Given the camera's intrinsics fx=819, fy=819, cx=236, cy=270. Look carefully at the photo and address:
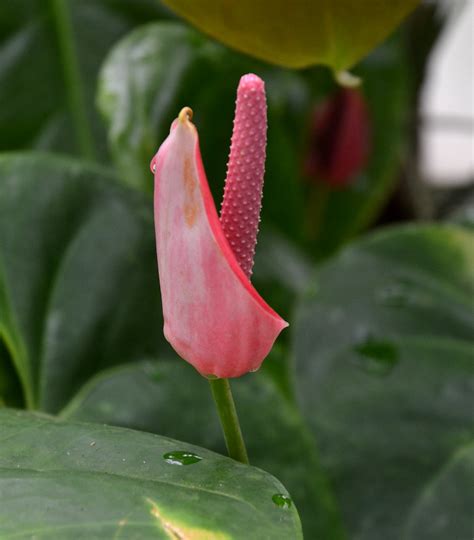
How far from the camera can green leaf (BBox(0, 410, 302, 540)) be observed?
0.27 meters

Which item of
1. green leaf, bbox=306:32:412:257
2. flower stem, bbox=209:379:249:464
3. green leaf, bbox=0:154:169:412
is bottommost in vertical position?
green leaf, bbox=306:32:412:257

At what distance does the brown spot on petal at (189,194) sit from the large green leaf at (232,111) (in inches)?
13.5

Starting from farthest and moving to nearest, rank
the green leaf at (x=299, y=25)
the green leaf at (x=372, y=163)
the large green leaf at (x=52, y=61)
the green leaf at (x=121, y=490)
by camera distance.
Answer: the green leaf at (x=372, y=163) → the large green leaf at (x=52, y=61) → the green leaf at (x=299, y=25) → the green leaf at (x=121, y=490)

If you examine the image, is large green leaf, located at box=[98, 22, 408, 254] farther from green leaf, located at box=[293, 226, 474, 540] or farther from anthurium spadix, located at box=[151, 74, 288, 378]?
anthurium spadix, located at box=[151, 74, 288, 378]

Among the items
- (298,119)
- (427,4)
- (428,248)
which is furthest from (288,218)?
(427,4)

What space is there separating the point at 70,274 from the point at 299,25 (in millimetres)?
233

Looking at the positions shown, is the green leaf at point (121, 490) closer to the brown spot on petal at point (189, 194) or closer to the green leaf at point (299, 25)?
the brown spot on petal at point (189, 194)

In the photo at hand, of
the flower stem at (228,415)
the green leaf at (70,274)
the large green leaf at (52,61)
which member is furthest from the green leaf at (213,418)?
the large green leaf at (52,61)

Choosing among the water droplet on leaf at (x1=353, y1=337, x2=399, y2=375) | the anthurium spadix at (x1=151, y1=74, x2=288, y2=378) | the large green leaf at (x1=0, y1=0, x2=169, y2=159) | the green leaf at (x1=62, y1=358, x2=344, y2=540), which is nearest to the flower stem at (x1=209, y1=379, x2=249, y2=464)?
the anthurium spadix at (x1=151, y1=74, x2=288, y2=378)

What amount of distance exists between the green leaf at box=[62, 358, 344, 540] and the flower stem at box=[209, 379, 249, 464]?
0.50 feet

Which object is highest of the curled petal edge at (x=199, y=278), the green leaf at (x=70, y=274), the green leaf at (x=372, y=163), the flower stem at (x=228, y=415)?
the curled petal edge at (x=199, y=278)

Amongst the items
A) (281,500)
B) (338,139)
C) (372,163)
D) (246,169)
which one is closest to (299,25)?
(246,169)

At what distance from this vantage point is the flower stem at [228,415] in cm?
33

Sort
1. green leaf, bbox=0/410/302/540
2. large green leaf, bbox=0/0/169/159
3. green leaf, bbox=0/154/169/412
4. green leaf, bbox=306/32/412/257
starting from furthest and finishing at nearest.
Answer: green leaf, bbox=306/32/412/257 < large green leaf, bbox=0/0/169/159 < green leaf, bbox=0/154/169/412 < green leaf, bbox=0/410/302/540
